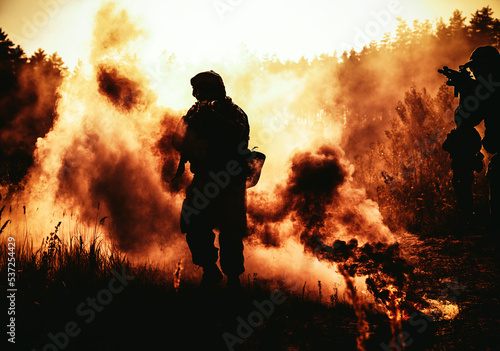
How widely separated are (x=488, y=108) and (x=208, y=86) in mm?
2625

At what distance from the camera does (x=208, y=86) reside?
351cm

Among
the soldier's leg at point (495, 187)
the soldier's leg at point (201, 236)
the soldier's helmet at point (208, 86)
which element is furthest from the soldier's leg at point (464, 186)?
the soldier's helmet at point (208, 86)

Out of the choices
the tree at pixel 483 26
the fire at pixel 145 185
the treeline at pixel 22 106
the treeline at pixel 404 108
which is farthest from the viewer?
the tree at pixel 483 26

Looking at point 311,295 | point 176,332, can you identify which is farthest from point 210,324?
point 311,295

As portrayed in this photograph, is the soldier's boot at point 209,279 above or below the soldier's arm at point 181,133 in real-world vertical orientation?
below

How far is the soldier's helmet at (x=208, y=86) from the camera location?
11.4ft

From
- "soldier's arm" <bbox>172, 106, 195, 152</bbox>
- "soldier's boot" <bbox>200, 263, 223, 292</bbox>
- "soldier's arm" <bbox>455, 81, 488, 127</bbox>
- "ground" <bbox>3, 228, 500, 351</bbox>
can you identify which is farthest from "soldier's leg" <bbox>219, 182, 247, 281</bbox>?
"soldier's arm" <bbox>455, 81, 488, 127</bbox>

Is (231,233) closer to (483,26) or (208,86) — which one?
(208,86)

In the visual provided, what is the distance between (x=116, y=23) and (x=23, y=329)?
4800 mm

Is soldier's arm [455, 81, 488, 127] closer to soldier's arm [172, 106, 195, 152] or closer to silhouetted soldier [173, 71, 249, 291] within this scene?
silhouetted soldier [173, 71, 249, 291]

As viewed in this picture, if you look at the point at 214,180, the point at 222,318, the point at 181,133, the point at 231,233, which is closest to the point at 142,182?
the point at 181,133

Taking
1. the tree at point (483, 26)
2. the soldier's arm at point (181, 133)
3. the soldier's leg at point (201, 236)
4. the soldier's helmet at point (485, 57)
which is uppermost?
the tree at point (483, 26)

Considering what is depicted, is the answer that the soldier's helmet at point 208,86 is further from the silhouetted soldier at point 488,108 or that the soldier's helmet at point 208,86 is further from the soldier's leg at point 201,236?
the silhouetted soldier at point 488,108

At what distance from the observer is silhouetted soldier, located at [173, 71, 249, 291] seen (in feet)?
11.0
